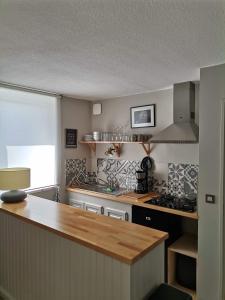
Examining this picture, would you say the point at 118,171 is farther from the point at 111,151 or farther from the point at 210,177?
the point at 210,177

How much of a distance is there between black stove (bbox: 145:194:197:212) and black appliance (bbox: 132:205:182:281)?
0.11 meters

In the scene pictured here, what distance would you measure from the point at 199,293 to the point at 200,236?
1.87 ft

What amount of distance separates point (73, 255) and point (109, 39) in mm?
1479

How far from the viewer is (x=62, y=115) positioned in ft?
11.4

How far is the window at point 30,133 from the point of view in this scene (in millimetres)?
2771

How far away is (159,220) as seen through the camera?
2.54 metres

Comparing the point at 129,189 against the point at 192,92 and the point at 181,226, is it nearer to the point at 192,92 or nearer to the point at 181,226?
the point at 181,226

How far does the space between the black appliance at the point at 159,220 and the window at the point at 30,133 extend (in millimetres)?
1406

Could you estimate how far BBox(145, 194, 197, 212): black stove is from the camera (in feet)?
7.95

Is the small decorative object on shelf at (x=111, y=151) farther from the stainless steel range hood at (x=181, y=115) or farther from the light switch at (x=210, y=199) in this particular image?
the light switch at (x=210, y=199)

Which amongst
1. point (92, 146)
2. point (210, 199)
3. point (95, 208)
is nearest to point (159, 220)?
point (210, 199)

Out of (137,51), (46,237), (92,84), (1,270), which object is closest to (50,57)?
(137,51)

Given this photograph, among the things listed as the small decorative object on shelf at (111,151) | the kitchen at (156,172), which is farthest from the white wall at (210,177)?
the small decorative object on shelf at (111,151)

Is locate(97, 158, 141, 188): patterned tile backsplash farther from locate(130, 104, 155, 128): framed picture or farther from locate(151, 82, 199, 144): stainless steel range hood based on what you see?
locate(151, 82, 199, 144): stainless steel range hood
